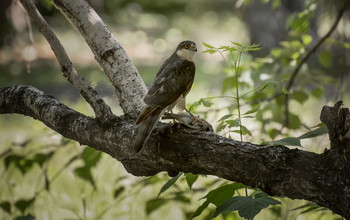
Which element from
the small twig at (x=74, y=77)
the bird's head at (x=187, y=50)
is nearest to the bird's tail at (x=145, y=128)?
the small twig at (x=74, y=77)

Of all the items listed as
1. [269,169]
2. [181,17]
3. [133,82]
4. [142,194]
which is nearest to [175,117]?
[133,82]

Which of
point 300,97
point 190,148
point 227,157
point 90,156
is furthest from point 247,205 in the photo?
point 300,97

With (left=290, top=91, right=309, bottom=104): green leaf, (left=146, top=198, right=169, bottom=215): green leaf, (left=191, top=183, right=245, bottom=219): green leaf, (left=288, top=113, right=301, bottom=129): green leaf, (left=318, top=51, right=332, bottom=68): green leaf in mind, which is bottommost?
(left=146, top=198, right=169, bottom=215): green leaf

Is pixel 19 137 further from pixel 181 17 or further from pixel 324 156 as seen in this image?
pixel 181 17

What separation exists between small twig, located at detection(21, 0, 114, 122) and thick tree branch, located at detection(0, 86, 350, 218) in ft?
0.23

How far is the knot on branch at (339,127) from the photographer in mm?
1355

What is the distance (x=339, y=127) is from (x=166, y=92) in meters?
0.90

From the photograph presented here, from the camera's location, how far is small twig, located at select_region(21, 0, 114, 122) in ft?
6.66

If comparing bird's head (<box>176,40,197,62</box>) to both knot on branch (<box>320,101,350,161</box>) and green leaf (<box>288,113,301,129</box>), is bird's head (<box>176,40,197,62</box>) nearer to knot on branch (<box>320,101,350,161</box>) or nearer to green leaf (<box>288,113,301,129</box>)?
green leaf (<box>288,113,301,129</box>)

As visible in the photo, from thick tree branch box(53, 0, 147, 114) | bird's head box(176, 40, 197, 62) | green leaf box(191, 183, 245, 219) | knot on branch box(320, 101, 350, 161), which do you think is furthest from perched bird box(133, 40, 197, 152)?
knot on branch box(320, 101, 350, 161)

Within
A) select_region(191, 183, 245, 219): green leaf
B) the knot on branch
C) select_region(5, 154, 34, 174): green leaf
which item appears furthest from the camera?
select_region(5, 154, 34, 174): green leaf

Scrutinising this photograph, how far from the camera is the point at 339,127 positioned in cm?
137

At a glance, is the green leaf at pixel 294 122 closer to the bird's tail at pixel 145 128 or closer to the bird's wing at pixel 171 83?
the bird's wing at pixel 171 83

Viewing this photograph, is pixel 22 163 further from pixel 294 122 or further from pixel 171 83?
pixel 294 122
